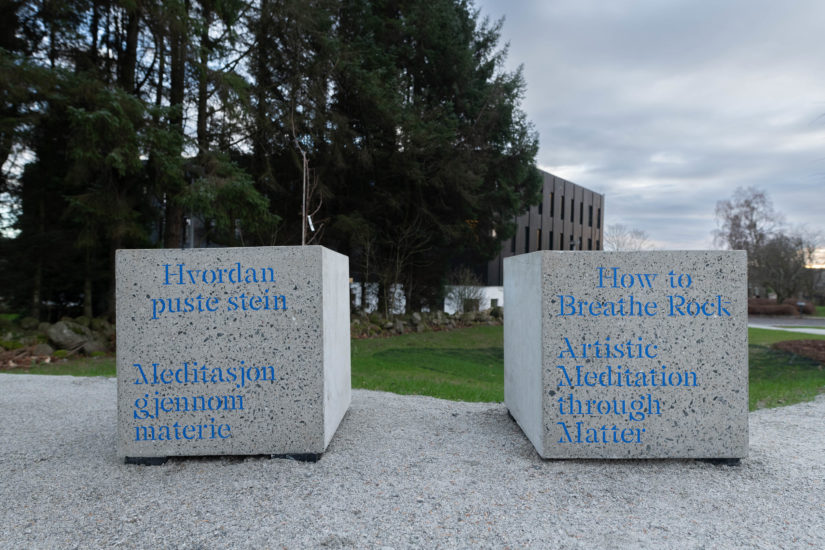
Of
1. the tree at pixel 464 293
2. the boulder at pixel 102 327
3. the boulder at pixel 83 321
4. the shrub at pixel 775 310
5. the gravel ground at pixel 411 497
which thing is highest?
the tree at pixel 464 293

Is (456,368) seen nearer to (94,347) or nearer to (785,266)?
(94,347)

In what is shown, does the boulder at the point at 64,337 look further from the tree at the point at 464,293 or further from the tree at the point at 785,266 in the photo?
the tree at the point at 785,266

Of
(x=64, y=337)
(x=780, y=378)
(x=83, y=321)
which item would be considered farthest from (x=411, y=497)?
(x=83, y=321)

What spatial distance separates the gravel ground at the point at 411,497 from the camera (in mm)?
2920

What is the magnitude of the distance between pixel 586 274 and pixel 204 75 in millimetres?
11772

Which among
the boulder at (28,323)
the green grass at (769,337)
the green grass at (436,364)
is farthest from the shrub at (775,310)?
the boulder at (28,323)

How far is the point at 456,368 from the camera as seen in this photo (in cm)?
1200

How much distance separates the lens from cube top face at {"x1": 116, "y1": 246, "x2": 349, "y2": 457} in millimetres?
4109

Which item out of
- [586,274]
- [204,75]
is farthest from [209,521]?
[204,75]

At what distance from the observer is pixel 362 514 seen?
3.17 metres

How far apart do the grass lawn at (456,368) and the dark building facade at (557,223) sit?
16.7 metres

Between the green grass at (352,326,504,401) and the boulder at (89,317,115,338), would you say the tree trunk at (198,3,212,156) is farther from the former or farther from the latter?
the green grass at (352,326,504,401)

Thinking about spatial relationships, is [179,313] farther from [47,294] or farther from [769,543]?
[47,294]

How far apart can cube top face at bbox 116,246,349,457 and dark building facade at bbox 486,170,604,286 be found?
28276mm
